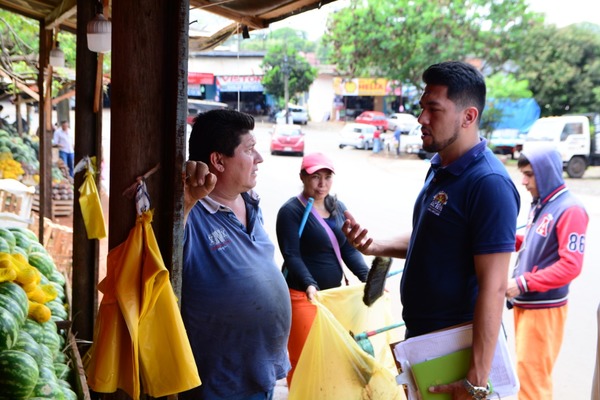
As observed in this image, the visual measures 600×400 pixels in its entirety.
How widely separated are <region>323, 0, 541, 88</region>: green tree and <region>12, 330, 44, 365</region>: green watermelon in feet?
94.4

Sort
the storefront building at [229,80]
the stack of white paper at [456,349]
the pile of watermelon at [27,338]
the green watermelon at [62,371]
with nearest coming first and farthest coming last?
the stack of white paper at [456,349] → the pile of watermelon at [27,338] → the green watermelon at [62,371] → the storefront building at [229,80]

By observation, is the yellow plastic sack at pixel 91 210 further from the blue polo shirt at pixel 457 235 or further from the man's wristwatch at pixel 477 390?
the man's wristwatch at pixel 477 390

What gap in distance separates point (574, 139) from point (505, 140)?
6.98m

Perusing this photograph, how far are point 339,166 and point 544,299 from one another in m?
22.1

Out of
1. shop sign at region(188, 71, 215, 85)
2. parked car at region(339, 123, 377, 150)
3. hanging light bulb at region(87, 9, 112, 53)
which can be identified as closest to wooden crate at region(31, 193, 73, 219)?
hanging light bulb at region(87, 9, 112, 53)

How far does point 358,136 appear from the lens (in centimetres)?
3272

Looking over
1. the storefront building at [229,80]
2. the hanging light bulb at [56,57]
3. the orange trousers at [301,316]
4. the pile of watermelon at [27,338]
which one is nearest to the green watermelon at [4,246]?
the pile of watermelon at [27,338]

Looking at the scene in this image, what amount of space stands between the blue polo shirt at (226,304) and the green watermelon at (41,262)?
183cm

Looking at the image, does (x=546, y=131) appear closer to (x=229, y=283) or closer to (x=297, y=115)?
(x=229, y=283)

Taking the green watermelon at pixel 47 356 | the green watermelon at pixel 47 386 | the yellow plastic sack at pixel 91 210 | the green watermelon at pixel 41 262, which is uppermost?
the yellow plastic sack at pixel 91 210

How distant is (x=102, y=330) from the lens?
216 centimetres

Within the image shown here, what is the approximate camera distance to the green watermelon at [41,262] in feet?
13.8

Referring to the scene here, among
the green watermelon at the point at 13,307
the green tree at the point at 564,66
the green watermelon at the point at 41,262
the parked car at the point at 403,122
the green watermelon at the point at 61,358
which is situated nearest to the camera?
the green watermelon at the point at 13,307

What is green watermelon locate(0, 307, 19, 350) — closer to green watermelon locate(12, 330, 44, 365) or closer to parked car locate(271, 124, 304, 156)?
green watermelon locate(12, 330, 44, 365)
